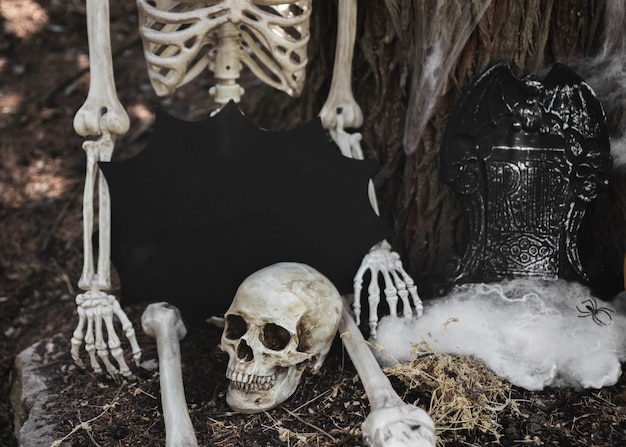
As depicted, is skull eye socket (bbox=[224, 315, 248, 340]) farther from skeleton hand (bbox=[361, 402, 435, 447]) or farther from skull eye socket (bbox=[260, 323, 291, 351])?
skeleton hand (bbox=[361, 402, 435, 447])

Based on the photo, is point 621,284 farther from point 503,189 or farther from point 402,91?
point 402,91

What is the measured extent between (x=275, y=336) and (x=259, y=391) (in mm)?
172

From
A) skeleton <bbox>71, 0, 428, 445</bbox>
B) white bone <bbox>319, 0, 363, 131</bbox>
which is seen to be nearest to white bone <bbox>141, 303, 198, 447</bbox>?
skeleton <bbox>71, 0, 428, 445</bbox>

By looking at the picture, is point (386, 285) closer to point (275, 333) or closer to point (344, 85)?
point (275, 333)

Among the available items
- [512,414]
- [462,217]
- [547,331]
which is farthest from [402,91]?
[512,414]

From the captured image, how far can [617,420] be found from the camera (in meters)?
2.08

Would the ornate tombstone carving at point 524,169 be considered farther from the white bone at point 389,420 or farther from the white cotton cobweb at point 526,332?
the white bone at point 389,420

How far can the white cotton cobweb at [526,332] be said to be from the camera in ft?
7.25

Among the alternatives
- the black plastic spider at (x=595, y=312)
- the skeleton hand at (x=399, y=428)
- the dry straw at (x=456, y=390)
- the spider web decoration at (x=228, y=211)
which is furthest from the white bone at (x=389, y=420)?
the black plastic spider at (x=595, y=312)

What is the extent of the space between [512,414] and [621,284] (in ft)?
2.43

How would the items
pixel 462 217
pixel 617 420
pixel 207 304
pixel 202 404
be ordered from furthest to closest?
pixel 462 217, pixel 207 304, pixel 202 404, pixel 617 420

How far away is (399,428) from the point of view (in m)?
1.78

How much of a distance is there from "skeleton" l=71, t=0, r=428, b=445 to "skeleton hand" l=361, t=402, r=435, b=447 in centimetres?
28

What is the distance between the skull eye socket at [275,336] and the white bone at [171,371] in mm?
314
